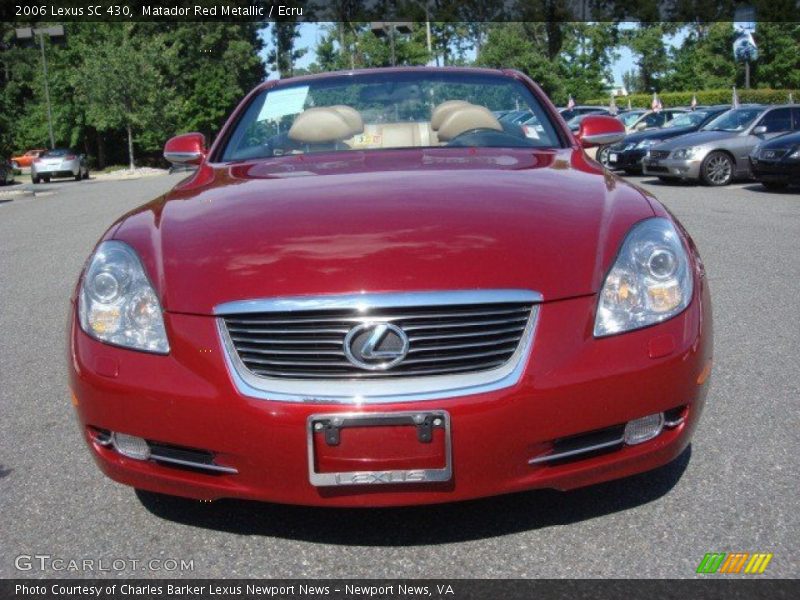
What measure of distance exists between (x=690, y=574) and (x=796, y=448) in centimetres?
107

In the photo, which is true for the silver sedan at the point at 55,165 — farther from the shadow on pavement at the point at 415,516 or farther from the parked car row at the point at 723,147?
the shadow on pavement at the point at 415,516

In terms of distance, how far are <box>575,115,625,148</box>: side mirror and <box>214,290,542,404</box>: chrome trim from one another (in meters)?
2.08

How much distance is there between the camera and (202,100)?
55438 mm

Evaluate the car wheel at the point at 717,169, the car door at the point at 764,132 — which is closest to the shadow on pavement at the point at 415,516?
the car wheel at the point at 717,169

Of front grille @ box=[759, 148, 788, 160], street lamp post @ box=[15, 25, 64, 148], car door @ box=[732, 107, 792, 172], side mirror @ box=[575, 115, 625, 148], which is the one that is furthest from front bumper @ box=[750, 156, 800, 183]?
street lamp post @ box=[15, 25, 64, 148]

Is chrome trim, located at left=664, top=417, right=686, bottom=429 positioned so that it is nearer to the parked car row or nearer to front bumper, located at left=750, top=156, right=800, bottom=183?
front bumper, located at left=750, top=156, right=800, bottom=183

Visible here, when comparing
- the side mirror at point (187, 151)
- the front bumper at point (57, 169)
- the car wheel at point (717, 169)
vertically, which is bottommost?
the front bumper at point (57, 169)

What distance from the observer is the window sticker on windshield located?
171 inches

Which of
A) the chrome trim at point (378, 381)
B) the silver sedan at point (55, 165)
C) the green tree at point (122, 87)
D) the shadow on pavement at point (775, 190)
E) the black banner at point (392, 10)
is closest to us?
the chrome trim at point (378, 381)

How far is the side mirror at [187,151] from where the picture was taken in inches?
173

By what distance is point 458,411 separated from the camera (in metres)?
2.29

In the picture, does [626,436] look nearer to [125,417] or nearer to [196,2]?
[125,417]

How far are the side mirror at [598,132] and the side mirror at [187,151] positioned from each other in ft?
5.77

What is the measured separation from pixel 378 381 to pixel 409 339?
0.13m
